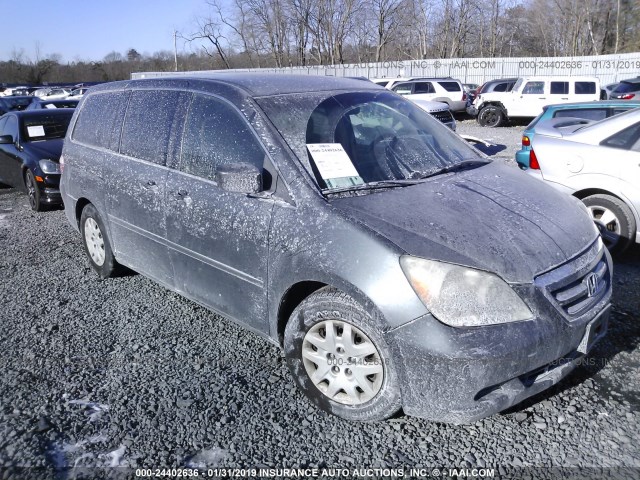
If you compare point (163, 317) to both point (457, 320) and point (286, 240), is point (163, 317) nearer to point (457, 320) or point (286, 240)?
point (286, 240)

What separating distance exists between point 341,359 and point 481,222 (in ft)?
3.33

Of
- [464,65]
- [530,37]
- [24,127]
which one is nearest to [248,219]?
[24,127]

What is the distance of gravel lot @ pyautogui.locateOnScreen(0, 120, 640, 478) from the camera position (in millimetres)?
A: 2545

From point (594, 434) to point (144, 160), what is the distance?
3356mm

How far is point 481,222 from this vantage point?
2734mm

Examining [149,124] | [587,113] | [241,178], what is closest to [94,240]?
[149,124]

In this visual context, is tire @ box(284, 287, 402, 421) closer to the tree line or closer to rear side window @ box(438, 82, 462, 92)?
rear side window @ box(438, 82, 462, 92)

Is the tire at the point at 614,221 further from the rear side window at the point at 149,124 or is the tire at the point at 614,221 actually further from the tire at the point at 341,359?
the rear side window at the point at 149,124

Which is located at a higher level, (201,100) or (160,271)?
(201,100)

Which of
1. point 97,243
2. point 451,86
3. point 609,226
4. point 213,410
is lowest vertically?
point 213,410

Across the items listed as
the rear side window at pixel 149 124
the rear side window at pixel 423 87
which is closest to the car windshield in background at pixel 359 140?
the rear side window at pixel 149 124

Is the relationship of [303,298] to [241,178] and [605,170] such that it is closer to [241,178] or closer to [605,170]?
[241,178]

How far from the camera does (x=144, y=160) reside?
154 inches

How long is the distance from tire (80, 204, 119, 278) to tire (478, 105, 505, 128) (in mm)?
18503
